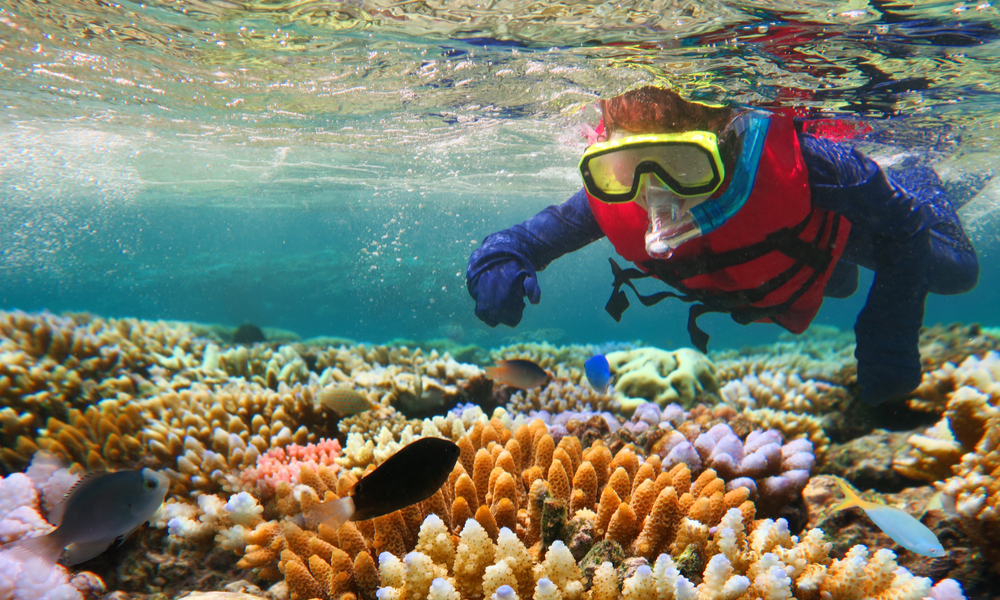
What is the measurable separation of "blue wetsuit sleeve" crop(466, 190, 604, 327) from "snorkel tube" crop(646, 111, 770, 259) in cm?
103

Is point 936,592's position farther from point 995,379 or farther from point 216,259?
point 216,259

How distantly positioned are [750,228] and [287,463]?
4115mm

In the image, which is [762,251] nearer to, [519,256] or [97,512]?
[519,256]

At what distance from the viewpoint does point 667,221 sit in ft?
11.1

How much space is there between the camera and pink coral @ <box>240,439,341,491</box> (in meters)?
Answer: 2.94

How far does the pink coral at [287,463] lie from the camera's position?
9.66 feet

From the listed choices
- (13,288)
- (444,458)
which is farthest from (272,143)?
(13,288)

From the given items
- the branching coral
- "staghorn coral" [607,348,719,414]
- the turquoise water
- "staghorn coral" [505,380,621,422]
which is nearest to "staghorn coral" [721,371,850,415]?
"staghorn coral" [607,348,719,414]

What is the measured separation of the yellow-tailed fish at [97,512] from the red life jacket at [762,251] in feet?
11.8

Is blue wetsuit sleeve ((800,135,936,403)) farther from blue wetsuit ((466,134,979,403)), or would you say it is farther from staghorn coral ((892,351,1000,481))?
staghorn coral ((892,351,1000,481))

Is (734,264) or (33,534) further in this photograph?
(734,264)

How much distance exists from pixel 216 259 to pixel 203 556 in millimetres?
39268

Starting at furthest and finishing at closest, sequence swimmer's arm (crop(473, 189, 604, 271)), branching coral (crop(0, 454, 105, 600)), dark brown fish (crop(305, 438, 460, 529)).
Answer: swimmer's arm (crop(473, 189, 604, 271))
branching coral (crop(0, 454, 105, 600))
dark brown fish (crop(305, 438, 460, 529))

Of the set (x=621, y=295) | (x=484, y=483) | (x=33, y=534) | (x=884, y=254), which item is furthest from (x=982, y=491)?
(x=33, y=534)
